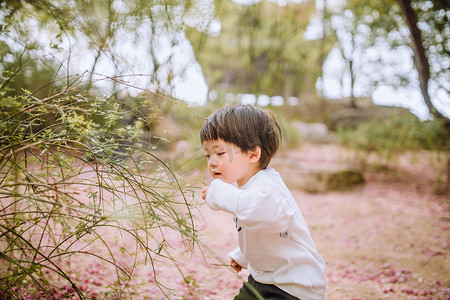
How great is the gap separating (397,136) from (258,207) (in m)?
7.38

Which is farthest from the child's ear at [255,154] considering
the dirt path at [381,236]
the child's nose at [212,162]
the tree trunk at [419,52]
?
the tree trunk at [419,52]

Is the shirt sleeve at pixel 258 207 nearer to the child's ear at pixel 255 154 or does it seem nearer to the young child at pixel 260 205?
the young child at pixel 260 205

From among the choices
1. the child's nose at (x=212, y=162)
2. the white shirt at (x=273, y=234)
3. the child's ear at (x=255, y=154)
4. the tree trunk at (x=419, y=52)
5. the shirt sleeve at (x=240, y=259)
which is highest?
the tree trunk at (x=419, y=52)

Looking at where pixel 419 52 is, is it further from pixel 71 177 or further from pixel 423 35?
pixel 71 177

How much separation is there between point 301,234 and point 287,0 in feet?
34.7

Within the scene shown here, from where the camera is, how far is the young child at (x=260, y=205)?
1.34 m

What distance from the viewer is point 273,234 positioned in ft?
5.04

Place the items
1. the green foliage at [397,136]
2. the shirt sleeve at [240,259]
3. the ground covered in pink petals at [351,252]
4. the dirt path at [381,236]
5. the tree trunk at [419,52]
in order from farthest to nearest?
the green foliage at [397,136] → the tree trunk at [419,52] → the dirt path at [381,236] → the ground covered in pink petals at [351,252] → the shirt sleeve at [240,259]

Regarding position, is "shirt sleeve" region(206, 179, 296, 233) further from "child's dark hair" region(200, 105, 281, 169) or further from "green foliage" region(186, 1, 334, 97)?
"green foliage" region(186, 1, 334, 97)

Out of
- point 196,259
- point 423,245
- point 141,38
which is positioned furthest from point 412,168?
point 141,38

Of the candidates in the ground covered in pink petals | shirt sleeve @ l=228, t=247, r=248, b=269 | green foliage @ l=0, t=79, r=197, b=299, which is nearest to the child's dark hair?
green foliage @ l=0, t=79, r=197, b=299

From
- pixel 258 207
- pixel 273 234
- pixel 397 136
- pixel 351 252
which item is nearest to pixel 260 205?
pixel 258 207

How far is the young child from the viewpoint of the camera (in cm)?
134

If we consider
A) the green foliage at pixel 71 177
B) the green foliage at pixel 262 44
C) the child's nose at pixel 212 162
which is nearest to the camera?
the green foliage at pixel 71 177
